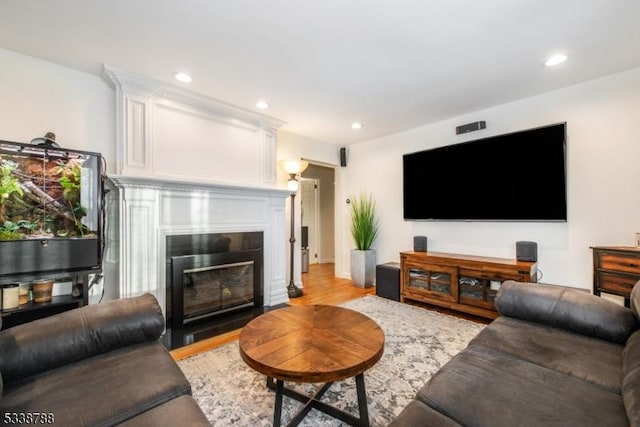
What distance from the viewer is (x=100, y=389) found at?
1.10 metres

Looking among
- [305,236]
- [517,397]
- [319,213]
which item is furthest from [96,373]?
[319,213]

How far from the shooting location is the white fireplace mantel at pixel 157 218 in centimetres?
245

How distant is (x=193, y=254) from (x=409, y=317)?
2.39m

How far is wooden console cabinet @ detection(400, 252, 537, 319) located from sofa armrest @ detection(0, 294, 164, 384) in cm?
287

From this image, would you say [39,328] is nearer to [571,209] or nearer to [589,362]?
[589,362]

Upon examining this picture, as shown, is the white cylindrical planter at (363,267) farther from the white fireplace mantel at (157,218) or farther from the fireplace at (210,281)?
the white fireplace mantel at (157,218)

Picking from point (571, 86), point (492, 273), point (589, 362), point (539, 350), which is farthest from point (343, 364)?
point (571, 86)

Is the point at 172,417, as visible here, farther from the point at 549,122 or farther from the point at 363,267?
the point at 549,122

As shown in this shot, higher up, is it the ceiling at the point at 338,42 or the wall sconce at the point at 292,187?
the ceiling at the point at 338,42

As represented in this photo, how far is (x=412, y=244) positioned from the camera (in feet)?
13.6

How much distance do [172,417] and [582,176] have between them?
12.3 feet

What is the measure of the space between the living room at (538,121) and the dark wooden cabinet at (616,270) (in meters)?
0.36

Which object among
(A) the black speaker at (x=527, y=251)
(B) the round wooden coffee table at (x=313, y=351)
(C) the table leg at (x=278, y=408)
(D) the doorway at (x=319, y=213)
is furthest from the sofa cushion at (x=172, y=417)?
(D) the doorway at (x=319, y=213)

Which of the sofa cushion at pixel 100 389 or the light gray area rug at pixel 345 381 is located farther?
the light gray area rug at pixel 345 381
